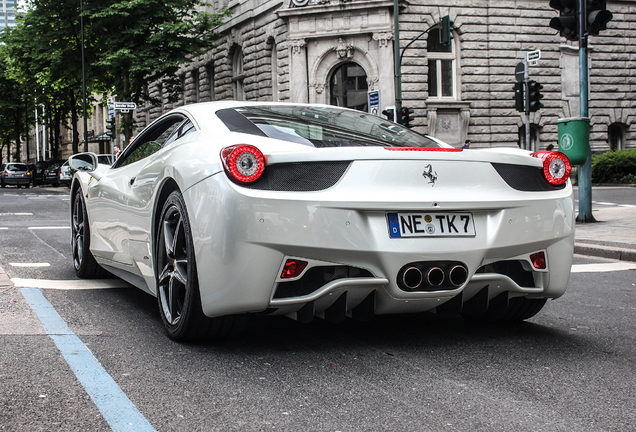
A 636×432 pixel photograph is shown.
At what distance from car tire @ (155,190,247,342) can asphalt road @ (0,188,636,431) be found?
87 millimetres

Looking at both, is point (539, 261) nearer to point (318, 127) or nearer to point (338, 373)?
point (338, 373)

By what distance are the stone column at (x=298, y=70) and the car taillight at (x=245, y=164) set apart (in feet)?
89.1

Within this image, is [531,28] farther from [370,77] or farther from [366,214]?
[366,214]

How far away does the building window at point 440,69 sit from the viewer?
100ft

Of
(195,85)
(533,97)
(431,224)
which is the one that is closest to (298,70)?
(195,85)

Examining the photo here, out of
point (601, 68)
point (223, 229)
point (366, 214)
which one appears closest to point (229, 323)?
point (223, 229)

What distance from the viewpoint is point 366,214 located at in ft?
11.1

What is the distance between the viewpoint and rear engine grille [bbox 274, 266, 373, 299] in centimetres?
341

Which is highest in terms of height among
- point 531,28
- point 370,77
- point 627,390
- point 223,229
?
point 531,28

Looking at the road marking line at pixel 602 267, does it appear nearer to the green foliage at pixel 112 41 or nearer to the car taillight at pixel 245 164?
the car taillight at pixel 245 164

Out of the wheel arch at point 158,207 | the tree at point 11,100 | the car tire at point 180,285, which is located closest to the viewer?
the car tire at point 180,285

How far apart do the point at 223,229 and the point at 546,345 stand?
1.79 meters

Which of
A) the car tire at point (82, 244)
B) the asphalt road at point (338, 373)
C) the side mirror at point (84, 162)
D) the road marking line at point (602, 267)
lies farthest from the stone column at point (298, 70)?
the asphalt road at point (338, 373)

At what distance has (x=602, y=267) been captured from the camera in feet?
24.5
